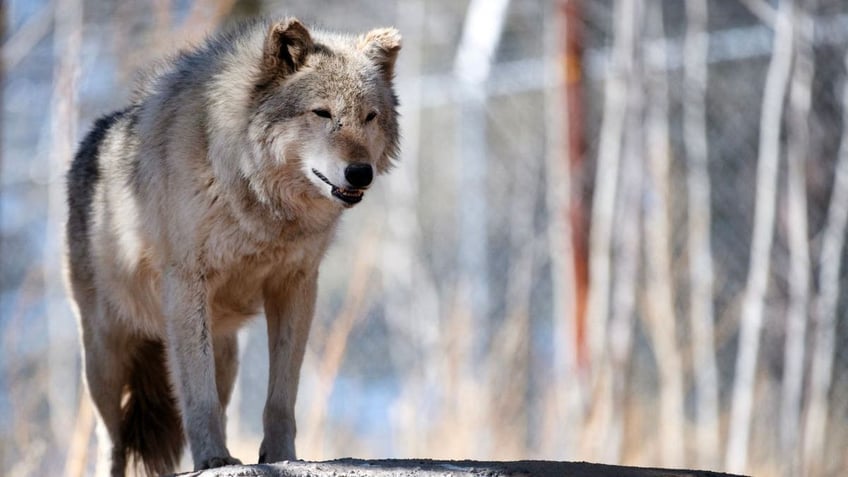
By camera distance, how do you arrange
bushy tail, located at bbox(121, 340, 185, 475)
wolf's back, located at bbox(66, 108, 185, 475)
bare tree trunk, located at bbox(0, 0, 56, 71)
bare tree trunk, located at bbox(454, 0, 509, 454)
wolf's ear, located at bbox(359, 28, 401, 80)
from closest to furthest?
wolf's ear, located at bbox(359, 28, 401, 80) → wolf's back, located at bbox(66, 108, 185, 475) → bushy tail, located at bbox(121, 340, 185, 475) → bare tree trunk, located at bbox(0, 0, 56, 71) → bare tree trunk, located at bbox(454, 0, 509, 454)

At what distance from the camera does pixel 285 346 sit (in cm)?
403

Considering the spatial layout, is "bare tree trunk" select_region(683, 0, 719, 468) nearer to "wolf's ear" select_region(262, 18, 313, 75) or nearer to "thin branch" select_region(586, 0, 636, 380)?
"thin branch" select_region(586, 0, 636, 380)

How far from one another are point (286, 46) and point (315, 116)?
1.04 ft

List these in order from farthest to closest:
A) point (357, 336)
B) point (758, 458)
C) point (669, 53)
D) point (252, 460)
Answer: point (357, 336) → point (669, 53) → point (252, 460) → point (758, 458)

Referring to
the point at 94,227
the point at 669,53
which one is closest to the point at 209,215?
the point at 94,227

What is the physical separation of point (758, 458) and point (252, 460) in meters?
3.10

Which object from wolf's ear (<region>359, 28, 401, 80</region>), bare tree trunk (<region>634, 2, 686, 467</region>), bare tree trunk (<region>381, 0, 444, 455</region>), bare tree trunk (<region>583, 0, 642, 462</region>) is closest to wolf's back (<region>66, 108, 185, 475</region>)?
wolf's ear (<region>359, 28, 401, 80</region>)

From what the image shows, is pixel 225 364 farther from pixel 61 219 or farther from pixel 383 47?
pixel 383 47

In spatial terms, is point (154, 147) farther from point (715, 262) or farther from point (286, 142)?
point (715, 262)

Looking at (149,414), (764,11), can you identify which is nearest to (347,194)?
(149,414)

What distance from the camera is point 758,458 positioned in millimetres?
6605

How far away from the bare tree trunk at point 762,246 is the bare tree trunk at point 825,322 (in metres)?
0.31

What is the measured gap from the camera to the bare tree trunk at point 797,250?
602cm

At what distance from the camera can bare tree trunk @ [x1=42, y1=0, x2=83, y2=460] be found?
520 cm
